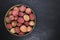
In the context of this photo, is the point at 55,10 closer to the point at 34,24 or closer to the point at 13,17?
the point at 34,24

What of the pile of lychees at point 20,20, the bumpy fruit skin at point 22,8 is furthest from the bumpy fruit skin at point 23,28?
the bumpy fruit skin at point 22,8

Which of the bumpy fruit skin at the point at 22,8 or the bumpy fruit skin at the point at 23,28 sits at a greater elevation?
the bumpy fruit skin at the point at 22,8

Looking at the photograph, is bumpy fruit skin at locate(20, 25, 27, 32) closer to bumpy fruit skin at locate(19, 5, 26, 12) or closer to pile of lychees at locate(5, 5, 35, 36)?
pile of lychees at locate(5, 5, 35, 36)

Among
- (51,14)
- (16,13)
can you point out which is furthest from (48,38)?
(16,13)

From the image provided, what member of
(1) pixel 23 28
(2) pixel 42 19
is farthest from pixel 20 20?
(2) pixel 42 19

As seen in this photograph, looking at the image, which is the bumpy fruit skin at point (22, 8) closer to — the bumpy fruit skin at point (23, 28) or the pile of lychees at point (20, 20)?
the pile of lychees at point (20, 20)

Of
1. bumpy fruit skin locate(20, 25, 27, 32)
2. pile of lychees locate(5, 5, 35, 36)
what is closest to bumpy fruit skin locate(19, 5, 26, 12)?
pile of lychees locate(5, 5, 35, 36)
